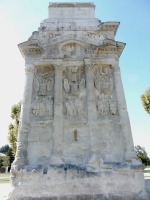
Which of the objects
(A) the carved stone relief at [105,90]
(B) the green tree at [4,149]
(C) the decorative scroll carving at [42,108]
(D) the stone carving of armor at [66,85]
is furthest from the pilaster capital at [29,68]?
(B) the green tree at [4,149]

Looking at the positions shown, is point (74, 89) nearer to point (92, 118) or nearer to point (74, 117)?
point (74, 117)

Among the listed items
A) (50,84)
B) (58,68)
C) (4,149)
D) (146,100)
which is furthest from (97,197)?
(4,149)

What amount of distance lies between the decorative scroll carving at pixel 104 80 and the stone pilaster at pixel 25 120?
357 cm

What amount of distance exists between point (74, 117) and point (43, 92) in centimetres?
216

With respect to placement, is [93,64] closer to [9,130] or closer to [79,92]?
[79,92]

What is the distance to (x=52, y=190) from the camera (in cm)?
668

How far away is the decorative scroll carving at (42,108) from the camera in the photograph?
27.8ft

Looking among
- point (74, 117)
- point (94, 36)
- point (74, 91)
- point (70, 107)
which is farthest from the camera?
point (94, 36)

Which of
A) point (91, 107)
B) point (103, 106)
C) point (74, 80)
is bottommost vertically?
point (91, 107)

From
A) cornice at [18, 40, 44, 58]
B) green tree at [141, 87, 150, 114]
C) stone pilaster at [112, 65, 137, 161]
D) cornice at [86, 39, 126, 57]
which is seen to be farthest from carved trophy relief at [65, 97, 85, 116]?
green tree at [141, 87, 150, 114]

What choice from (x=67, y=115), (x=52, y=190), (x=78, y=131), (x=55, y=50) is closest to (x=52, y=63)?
(x=55, y=50)

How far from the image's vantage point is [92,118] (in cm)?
819

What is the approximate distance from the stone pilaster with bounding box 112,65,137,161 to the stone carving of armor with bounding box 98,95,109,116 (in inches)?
25.3

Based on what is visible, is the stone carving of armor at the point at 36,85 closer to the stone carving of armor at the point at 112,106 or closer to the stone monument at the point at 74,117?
the stone monument at the point at 74,117
